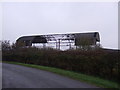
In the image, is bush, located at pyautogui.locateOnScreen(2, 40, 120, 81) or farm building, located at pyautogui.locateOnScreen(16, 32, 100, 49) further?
farm building, located at pyautogui.locateOnScreen(16, 32, 100, 49)

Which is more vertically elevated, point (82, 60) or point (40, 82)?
point (82, 60)

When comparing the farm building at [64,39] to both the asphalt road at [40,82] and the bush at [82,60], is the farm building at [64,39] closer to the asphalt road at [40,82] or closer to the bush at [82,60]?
the bush at [82,60]

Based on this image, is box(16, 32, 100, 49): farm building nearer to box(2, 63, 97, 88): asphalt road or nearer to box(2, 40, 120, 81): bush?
box(2, 40, 120, 81): bush

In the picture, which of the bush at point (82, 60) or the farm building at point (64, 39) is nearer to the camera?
the bush at point (82, 60)

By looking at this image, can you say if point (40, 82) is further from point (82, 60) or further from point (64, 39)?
point (64, 39)

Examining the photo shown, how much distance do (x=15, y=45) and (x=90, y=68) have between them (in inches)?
766

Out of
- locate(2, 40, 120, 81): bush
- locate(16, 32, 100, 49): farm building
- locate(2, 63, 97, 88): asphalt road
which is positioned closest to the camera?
locate(2, 63, 97, 88): asphalt road

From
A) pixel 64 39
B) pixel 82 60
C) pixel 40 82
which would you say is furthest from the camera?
pixel 64 39

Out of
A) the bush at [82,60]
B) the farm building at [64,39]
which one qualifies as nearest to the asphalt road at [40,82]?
the bush at [82,60]

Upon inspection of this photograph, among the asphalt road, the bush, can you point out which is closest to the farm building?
the bush

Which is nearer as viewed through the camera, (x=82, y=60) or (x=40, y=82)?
(x=40, y=82)

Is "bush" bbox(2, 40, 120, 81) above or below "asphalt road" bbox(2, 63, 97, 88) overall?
above

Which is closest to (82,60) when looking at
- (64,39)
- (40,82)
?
(40,82)

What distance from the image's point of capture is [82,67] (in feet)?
55.2
